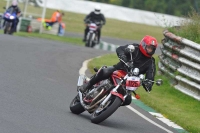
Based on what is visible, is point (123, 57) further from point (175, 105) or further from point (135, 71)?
point (175, 105)

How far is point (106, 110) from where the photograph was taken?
31.8 feet

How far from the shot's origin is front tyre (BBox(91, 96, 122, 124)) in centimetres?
962

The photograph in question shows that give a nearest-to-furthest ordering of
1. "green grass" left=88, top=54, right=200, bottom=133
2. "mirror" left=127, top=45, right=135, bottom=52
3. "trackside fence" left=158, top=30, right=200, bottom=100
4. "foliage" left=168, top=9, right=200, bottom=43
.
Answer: "mirror" left=127, top=45, right=135, bottom=52, "green grass" left=88, top=54, right=200, bottom=133, "trackside fence" left=158, top=30, right=200, bottom=100, "foliage" left=168, top=9, right=200, bottom=43

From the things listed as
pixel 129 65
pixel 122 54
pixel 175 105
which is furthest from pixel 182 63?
pixel 129 65

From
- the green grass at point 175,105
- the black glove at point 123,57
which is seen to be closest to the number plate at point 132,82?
the black glove at point 123,57

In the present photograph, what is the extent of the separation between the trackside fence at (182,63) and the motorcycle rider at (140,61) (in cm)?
333

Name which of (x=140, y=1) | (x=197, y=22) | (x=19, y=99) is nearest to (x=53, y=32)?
(x=140, y=1)

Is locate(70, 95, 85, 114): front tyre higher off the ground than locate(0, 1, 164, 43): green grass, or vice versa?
locate(70, 95, 85, 114): front tyre

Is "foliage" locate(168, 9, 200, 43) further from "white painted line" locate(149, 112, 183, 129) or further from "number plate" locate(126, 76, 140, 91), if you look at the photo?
"number plate" locate(126, 76, 140, 91)

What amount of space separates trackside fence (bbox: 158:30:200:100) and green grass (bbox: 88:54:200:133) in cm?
16

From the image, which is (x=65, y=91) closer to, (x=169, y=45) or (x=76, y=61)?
(x=169, y=45)

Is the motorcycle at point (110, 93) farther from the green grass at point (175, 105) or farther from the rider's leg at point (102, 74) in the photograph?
the green grass at point (175, 105)

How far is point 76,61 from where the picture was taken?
18.8 m

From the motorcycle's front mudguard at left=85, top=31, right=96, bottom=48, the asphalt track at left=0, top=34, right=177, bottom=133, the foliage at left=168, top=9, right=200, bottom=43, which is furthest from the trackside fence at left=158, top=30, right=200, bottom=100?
the motorcycle's front mudguard at left=85, top=31, right=96, bottom=48
